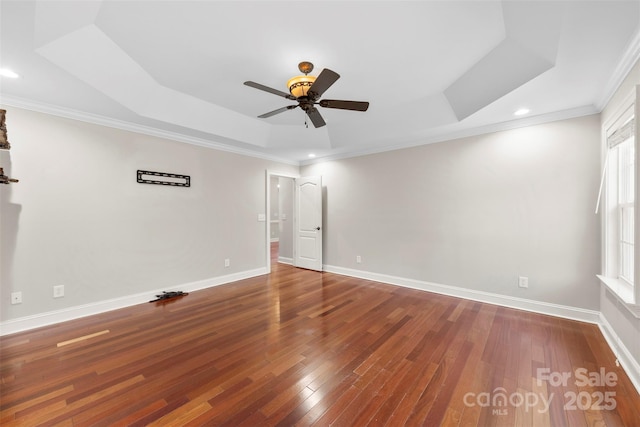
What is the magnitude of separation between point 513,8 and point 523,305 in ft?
11.2

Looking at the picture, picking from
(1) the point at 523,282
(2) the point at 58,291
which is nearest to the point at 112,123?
(2) the point at 58,291

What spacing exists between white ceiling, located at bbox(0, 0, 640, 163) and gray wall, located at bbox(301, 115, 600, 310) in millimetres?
452

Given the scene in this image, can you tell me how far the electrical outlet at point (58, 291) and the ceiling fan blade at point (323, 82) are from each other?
3.70m

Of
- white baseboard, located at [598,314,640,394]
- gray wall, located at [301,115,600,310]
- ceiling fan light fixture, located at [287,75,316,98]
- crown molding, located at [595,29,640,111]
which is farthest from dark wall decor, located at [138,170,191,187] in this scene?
white baseboard, located at [598,314,640,394]

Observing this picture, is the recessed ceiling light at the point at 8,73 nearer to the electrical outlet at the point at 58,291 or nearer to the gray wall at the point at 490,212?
the electrical outlet at the point at 58,291

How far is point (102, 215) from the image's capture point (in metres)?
3.38

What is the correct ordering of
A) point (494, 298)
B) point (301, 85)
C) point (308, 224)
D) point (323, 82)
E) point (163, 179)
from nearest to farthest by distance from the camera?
point (323, 82)
point (301, 85)
point (494, 298)
point (163, 179)
point (308, 224)

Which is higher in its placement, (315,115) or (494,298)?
(315,115)

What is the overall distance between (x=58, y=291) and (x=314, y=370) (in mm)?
3251

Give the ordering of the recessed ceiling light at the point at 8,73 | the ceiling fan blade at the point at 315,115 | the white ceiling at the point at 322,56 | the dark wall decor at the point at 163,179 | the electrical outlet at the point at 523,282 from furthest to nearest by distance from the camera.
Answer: the dark wall decor at the point at 163,179
the electrical outlet at the point at 523,282
the ceiling fan blade at the point at 315,115
the recessed ceiling light at the point at 8,73
the white ceiling at the point at 322,56

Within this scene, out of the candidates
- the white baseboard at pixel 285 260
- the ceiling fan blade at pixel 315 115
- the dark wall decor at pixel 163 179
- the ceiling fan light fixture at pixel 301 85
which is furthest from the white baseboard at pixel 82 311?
the ceiling fan light fixture at pixel 301 85

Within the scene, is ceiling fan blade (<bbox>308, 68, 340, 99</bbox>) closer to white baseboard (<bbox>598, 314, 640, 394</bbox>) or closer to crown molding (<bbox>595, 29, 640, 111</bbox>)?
crown molding (<bbox>595, 29, 640, 111</bbox>)

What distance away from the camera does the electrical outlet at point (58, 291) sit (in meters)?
3.03

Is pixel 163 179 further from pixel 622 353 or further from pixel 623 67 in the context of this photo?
pixel 622 353
